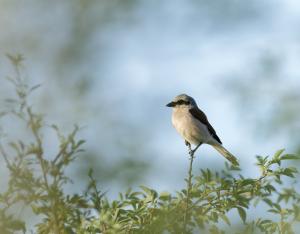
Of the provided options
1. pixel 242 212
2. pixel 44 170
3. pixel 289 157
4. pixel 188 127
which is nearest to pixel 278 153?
pixel 289 157

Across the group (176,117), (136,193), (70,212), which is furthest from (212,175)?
(176,117)

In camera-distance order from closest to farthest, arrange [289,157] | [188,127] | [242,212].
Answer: [242,212] < [289,157] < [188,127]

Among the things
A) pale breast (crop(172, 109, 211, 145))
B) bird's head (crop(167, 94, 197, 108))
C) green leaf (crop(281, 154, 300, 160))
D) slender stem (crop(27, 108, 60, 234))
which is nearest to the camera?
slender stem (crop(27, 108, 60, 234))

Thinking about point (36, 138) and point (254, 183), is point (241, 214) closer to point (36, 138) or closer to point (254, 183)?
point (254, 183)

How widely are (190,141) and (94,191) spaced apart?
6821 millimetres

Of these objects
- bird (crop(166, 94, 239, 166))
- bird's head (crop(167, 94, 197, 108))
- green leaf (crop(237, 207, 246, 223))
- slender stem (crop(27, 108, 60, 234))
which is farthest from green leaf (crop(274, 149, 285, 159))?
bird's head (crop(167, 94, 197, 108))

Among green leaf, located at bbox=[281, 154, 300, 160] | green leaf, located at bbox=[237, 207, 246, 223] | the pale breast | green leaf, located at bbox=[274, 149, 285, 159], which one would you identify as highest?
the pale breast

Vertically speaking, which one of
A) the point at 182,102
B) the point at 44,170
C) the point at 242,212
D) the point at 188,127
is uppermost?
the point at 182,102

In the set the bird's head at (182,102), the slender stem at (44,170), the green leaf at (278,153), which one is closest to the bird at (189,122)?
the bird's head at (182,102)

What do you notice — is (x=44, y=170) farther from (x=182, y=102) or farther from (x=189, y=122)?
(x=182, y=102)

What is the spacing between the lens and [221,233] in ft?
10.4

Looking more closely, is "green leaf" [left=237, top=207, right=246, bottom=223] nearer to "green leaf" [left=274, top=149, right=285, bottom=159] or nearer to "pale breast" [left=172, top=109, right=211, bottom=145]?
"green leaf" [left=274, top=149, right=285, bottom=159]

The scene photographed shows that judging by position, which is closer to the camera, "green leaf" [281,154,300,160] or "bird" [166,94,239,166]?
"green leaf" [281,154,300,160]

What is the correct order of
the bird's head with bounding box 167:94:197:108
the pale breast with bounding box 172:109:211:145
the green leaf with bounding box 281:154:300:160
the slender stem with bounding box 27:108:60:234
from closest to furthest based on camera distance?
1. the slender stem with bounding box 27:108:60:234
2. the green leaf with bounding box 281:154:300:160
3. the pale breast with bounding box 172:109:211:145
4. the bird's head with bounding box 167:94:197:108
